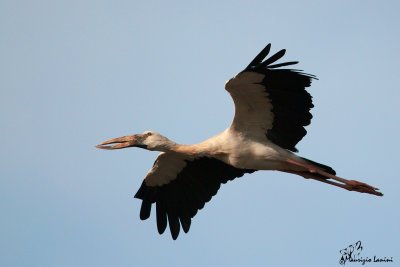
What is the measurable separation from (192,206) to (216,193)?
1.84 feet

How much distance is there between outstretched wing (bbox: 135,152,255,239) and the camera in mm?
14820

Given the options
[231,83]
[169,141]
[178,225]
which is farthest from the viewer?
[178,225]

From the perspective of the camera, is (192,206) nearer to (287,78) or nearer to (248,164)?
(248,164)

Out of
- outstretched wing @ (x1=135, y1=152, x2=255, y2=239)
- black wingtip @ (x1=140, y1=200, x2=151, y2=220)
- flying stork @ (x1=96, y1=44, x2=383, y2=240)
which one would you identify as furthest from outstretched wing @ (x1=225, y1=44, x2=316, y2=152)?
black wingtip @ (x1=140, y1=200, x2=151, y2=220)

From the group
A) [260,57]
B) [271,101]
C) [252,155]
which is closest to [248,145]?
[252,155]

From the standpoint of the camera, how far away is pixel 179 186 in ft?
50.2

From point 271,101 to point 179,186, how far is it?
9.31ft

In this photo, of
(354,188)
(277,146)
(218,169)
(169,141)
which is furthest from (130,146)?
(354,188)

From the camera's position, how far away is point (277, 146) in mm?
13898

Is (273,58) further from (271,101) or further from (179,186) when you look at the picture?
(179,186)

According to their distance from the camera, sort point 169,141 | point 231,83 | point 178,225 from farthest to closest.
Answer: point 178,225 < point 169,141 < point 231,83

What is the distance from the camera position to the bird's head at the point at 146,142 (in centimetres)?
1434

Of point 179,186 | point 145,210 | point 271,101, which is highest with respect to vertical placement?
point 271,101

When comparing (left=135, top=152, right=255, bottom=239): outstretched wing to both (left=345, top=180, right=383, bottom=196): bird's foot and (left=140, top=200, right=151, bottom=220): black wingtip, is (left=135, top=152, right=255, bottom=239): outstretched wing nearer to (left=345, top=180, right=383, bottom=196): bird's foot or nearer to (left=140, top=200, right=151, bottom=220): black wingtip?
(left=140, top=200, right=151, bottom=220): black wingtip
